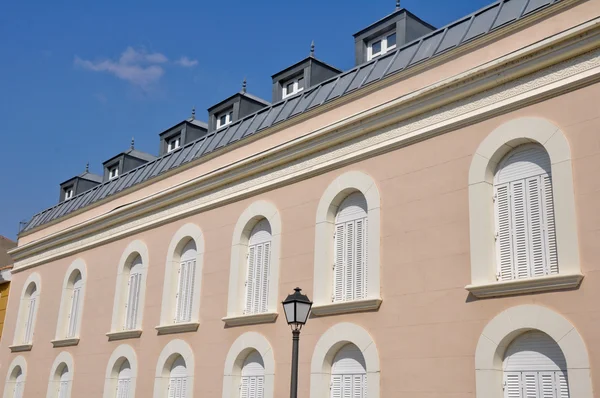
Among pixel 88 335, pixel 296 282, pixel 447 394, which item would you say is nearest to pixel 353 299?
pixel 296 282

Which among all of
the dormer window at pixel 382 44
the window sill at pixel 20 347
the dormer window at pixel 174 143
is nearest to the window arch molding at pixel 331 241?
the dormer window at pixel 382 44

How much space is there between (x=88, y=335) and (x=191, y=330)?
211 inches

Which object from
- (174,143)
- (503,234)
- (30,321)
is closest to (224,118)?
(174,143)

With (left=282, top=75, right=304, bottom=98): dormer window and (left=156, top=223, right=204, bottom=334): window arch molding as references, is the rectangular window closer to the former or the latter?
(left=282, top=75, right=304, bottom=98): dormer window

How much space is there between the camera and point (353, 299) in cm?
1377

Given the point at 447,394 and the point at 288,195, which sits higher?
the point at 288,195

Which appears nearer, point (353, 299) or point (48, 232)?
point (353, 299)

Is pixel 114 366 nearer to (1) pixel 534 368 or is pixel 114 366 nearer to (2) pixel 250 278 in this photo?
(2) pixel 250 278

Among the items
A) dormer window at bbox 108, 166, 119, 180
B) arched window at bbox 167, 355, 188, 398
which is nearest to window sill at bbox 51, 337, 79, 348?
arched window at bbox 167, 355, 188, 398

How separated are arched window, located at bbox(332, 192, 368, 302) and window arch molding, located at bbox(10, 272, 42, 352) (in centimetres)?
1410

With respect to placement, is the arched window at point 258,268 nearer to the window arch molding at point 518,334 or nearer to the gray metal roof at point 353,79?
the gray metal roof at point 353,79

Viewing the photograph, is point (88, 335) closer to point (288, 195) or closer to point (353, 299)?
point (288, 195)

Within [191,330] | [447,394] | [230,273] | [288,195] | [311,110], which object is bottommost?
[447,394]

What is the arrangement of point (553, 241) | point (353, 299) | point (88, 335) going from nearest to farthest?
point (553, 241), point (353, 299), point (88, 335)
